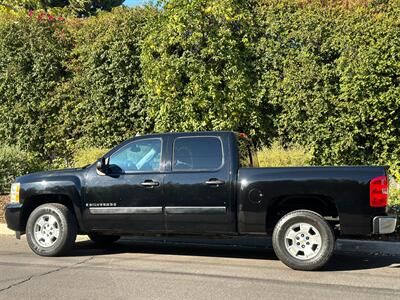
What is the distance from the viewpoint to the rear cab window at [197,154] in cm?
693

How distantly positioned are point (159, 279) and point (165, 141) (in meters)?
2.08

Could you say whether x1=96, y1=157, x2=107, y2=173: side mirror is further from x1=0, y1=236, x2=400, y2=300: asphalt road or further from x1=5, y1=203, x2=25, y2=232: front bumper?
x1=5, y1=203, x2=25, y2=232: front bumper

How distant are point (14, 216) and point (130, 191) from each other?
1.93 metres

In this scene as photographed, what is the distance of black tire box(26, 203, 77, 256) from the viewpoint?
24.0 feet

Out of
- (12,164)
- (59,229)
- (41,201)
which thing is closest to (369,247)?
(59,229)

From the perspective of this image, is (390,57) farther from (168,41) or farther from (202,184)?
(202,184)

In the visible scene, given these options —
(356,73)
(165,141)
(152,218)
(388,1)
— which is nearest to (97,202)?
(152,218)

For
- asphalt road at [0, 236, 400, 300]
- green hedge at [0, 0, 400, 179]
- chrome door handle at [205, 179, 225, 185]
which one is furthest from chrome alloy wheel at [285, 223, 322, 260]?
green hedge at [0, 0, 400, 179]

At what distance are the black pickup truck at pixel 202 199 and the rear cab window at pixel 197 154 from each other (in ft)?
0.05

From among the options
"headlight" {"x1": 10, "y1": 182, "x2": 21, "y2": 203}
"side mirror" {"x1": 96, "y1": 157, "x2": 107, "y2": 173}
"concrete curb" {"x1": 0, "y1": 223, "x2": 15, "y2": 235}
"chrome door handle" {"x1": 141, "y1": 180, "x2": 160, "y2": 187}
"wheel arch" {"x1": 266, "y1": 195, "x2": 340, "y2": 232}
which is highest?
"side mirror" {"x1": 96, "y1": 157, "x2": 107, "y2": 173}

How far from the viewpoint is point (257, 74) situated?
1230cm

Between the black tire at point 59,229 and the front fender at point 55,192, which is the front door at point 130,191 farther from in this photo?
the black tire at point 59,229

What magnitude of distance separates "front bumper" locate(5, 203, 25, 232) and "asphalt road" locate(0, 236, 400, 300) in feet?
1.45

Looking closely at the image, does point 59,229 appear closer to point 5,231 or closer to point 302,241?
point 5,231
